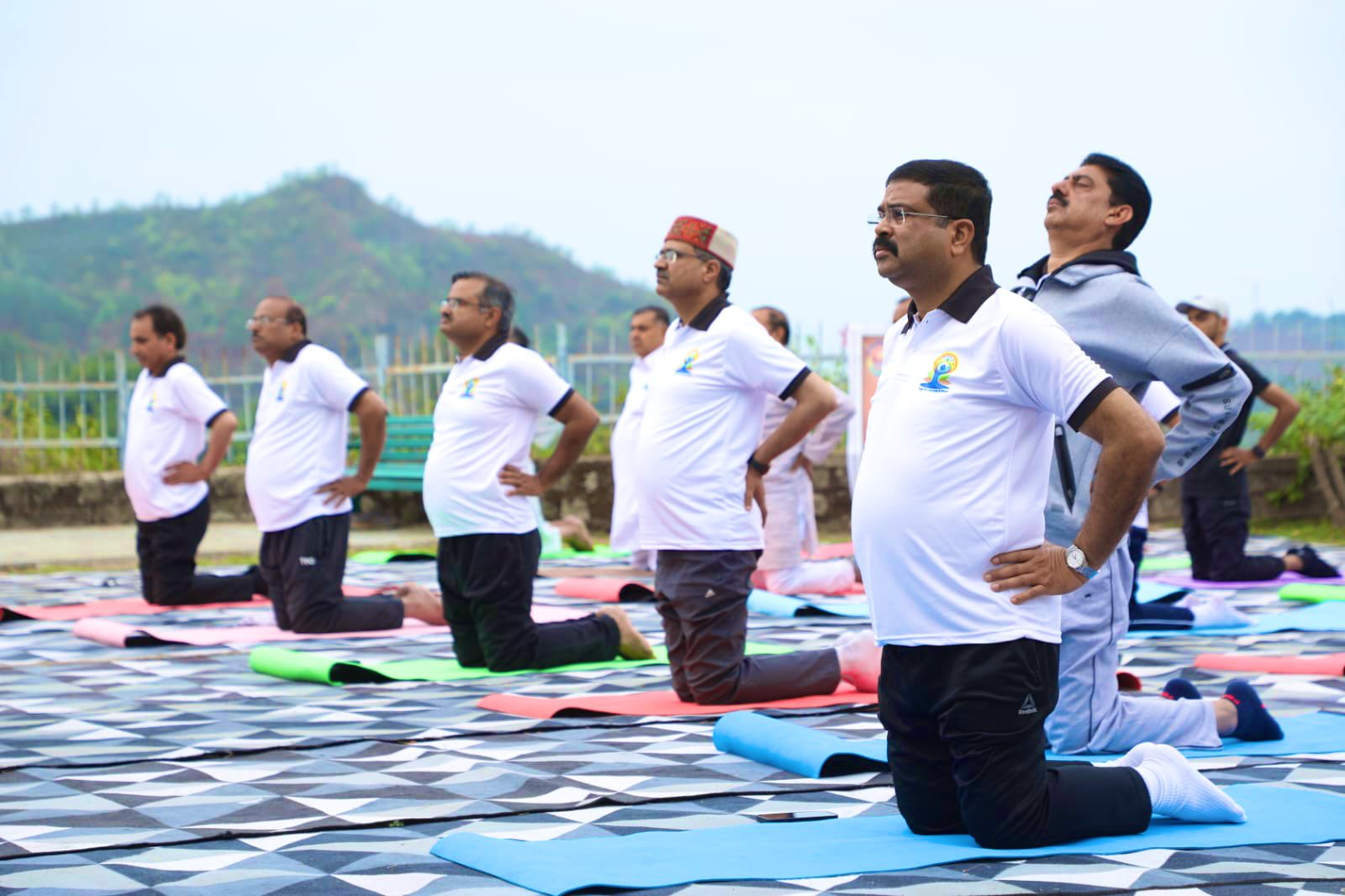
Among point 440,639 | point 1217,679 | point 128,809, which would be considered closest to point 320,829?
point 128,809

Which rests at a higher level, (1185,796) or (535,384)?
(535,384)

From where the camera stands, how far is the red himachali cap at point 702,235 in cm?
676

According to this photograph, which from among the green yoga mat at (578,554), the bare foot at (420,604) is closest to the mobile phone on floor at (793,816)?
the bare foot at (420,604)

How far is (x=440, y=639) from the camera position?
9000mm

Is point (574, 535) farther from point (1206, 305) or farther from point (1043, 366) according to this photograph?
point (1043, 366)

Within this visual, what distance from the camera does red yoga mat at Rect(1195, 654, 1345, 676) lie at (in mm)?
6879

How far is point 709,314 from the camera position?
6711mm

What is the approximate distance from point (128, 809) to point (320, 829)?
718mm

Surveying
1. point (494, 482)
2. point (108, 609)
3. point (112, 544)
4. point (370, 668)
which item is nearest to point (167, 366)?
point (108, 609)

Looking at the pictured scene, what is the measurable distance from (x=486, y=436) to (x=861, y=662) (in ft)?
6.88

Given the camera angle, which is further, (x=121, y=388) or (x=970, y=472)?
(x=121, y=388)

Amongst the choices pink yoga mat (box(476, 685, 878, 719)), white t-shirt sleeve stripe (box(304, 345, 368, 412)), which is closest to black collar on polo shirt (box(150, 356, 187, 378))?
white t-shirt sleeve stripe (box(304, 345, 368, 412))

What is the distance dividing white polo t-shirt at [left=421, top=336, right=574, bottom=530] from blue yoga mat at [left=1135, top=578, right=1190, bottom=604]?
143 inches

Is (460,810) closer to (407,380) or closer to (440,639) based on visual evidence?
(440,639)
